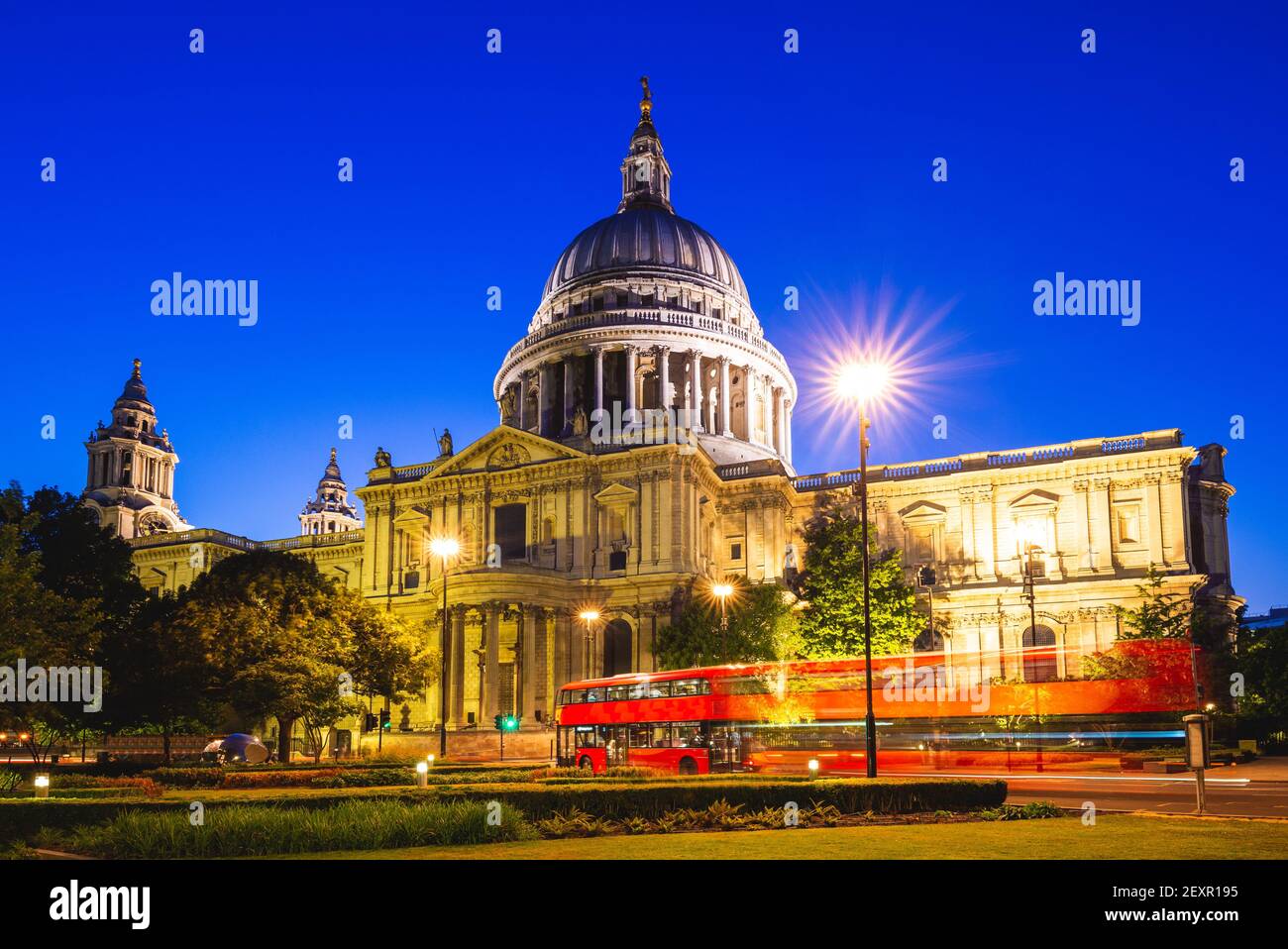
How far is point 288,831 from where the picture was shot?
65.2 feet

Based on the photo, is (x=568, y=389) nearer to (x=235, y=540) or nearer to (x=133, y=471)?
(x=235, y=540)

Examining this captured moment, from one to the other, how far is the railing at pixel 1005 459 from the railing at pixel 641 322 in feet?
62.5

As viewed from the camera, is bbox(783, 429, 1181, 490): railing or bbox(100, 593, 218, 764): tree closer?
bbox(100, 593, 218, 764): tree

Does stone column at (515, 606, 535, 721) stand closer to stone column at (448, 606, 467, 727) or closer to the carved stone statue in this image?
A: stone column at (448, 606, 467, 727)

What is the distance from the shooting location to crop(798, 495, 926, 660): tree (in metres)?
64.4

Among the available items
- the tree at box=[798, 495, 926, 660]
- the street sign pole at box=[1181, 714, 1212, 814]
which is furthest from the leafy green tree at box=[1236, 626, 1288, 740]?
the street sign pole at box=[1181, 714, 1212, 814]

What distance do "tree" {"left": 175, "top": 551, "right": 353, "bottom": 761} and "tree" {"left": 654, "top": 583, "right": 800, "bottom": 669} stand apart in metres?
18.7

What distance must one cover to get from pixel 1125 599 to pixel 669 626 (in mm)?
31344

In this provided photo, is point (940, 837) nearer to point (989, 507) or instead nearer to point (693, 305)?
point (989, 507)

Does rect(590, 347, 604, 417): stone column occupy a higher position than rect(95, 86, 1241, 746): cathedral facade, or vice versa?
rect(590, 347, 604, 417): stone column

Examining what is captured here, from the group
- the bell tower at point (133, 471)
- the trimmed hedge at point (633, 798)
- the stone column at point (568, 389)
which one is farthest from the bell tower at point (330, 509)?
the trimmed hedge at point (633, 798)
